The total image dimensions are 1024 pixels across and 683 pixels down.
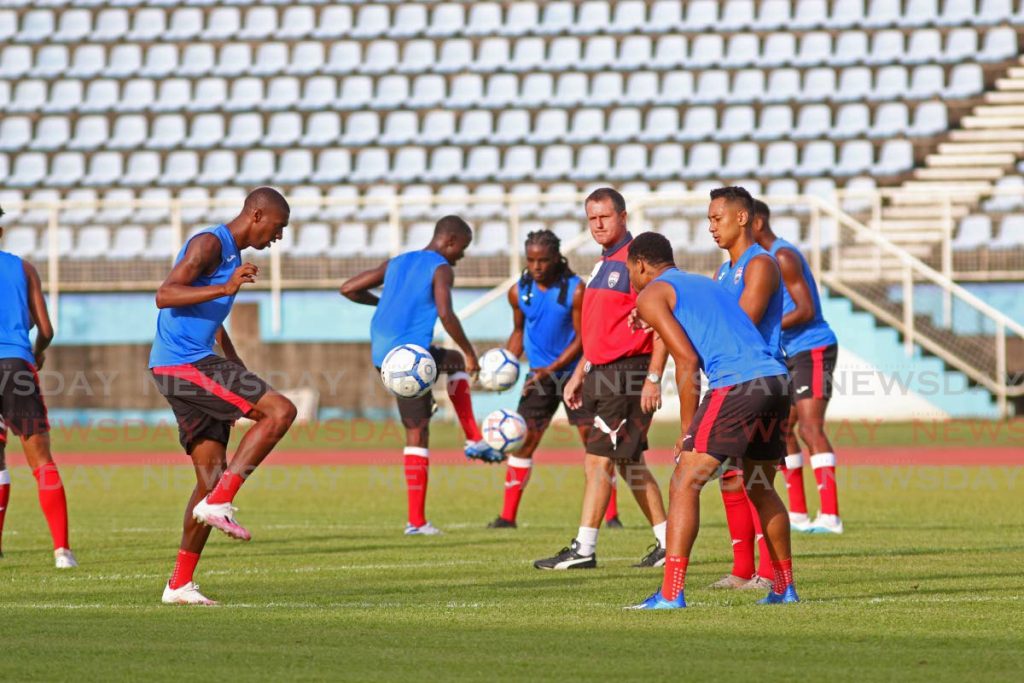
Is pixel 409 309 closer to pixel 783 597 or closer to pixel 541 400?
pixel 541 400

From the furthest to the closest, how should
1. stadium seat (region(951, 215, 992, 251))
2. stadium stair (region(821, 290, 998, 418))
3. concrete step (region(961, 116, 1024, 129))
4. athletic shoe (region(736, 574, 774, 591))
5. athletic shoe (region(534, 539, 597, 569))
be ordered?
1. concrete step (region(961, 116, 1024, 129))
2. stadium seat (region(951, 215, 992, 251))
3. stadium stair (region(821, 290, 998, 418))
4. athletic shoe (region(534, 539, 597, 569))
5. athletic shoe (region(736, 574, 774, 591))

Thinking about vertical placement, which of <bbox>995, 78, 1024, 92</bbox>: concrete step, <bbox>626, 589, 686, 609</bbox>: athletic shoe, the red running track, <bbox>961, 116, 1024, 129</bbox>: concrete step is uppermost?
<bbox>995, 78, 1024, 92</bbox>: concrete step

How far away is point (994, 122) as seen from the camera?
27125 millimetres

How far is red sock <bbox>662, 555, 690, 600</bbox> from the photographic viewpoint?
283 inches

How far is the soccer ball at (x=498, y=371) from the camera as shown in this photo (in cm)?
1142

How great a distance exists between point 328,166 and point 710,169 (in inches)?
258

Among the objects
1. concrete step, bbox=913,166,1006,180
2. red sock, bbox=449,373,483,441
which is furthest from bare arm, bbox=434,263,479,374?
concrete step, bbox=913,166,1006,180

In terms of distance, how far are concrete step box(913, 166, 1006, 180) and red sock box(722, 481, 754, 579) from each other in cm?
1914

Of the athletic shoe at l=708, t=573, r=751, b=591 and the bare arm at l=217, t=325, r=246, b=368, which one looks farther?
the bare arm at l=217, t=325, r=246, b=368

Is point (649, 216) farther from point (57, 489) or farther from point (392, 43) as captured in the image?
point (57, 489)

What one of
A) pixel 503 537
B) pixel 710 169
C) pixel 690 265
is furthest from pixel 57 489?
pixel 710 169

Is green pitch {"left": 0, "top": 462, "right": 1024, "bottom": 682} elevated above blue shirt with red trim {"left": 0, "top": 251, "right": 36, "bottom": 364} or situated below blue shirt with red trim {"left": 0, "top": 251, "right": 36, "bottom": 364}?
below

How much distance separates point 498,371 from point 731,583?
3.48 m

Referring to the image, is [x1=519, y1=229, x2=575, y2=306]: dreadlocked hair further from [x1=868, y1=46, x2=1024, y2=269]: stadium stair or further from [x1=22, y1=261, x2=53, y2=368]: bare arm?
[x1=868, y1=46, x2=1024, y2=269]: stadium stair
